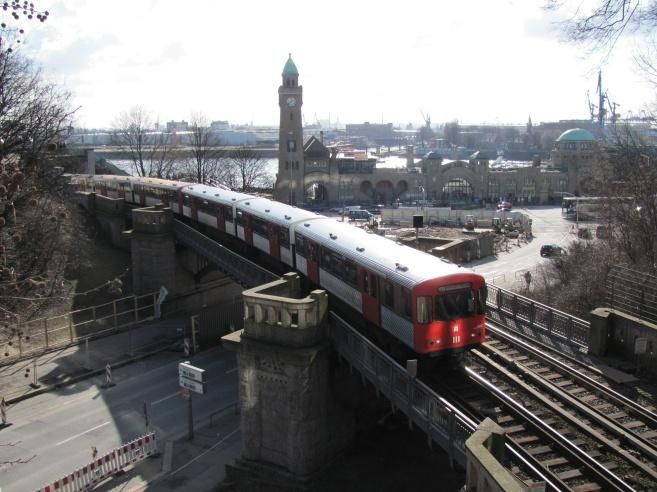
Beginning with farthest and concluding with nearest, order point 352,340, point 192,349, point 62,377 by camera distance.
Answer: point 192,349 → point 62,377 → point 352,340

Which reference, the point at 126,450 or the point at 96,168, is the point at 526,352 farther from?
the point at 96,168

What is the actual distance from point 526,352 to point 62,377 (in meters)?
19.4

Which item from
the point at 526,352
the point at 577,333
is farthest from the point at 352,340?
the point at 577,333

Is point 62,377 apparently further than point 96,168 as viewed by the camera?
No

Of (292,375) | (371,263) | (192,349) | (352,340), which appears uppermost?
(371,263)

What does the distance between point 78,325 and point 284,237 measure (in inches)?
496

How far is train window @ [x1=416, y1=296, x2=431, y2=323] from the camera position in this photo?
15367 millimetres

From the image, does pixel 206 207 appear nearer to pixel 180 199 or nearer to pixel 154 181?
pixel 180 199

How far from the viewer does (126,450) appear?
19672mm

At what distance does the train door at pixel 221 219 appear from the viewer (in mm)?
33028

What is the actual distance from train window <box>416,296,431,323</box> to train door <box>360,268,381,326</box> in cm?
219

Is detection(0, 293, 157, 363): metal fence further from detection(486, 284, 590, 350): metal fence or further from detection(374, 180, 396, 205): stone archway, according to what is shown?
detection(374, 180, 396, 205): stone archway

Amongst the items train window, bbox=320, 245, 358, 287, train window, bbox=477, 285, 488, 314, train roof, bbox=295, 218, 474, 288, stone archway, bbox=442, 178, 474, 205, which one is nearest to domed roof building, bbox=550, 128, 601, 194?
stone archway, bbox=442, 178, 474, 205

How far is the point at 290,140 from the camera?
94.4 meters
